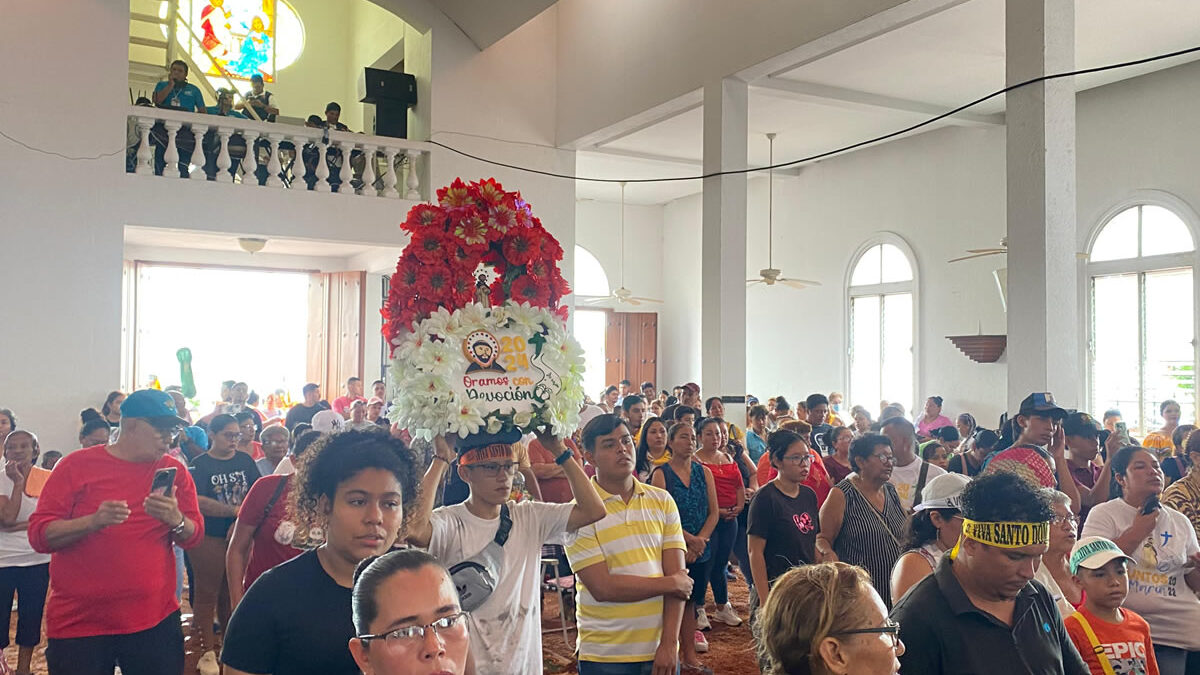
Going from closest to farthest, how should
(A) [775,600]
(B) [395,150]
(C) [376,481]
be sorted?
1. (A) [775,600]
2. (C) [376,481]
3. (B) [395,150]

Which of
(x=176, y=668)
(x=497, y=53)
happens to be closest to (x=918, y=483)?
(x=176, y=668)

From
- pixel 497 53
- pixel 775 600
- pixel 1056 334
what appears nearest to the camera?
pixel 775 600

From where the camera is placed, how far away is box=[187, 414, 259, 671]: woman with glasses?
5457 millimetres

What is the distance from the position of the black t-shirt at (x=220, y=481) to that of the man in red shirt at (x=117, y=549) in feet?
5.22

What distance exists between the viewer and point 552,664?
236 inches

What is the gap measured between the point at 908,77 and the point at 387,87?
6.57 meters

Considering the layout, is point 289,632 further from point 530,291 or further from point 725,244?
point 725,244

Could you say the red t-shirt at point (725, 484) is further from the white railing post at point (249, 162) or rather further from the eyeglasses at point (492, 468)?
the white railing post at point (249, 162)

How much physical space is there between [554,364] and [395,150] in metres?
9.33

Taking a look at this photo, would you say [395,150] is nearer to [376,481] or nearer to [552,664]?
[552,664]

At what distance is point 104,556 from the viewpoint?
3662 millimetres

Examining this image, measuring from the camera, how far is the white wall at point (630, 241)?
65.9 ft

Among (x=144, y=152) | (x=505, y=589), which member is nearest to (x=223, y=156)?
(x=144, y=152)

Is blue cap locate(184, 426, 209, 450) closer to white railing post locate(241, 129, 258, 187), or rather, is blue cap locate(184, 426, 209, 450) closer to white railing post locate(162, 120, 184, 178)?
white railing post locate(162, 120, 184, 178)
